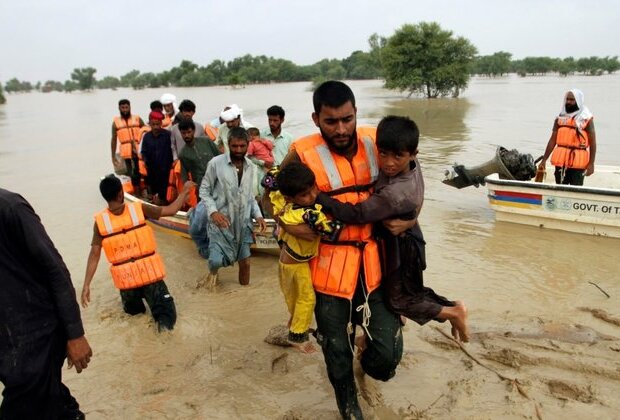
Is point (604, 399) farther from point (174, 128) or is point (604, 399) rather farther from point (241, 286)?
point (174, 128)

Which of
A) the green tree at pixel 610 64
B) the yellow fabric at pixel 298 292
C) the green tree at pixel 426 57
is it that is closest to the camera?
the yellow fabric at pixel 298 292

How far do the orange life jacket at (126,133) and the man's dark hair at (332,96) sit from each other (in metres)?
6.98

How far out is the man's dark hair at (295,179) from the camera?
96.4 inches

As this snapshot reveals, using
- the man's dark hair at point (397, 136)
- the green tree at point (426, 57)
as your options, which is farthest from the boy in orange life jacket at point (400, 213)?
the green tree at point (426, 57)

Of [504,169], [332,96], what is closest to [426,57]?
[504,169]

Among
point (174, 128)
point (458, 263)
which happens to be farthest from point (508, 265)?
point (174, 128)

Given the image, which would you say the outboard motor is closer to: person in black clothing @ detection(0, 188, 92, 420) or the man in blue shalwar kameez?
the man in blue shalwar kameez

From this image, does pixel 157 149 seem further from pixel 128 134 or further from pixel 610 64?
pixel 610 64

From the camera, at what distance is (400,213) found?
2.50 m

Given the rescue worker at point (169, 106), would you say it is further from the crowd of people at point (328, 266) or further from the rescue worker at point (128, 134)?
the crowd of people at point (328, 266)

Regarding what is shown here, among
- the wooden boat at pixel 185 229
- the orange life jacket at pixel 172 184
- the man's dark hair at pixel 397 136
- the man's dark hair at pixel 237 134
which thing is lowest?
the wooden boat at pixel 185 229

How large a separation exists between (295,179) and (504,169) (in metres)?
5.34

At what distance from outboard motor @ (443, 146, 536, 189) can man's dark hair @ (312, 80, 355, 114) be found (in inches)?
200

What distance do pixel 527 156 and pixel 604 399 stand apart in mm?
4535
